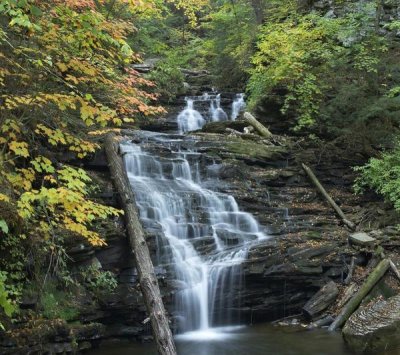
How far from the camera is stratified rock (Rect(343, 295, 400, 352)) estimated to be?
23.6 feet

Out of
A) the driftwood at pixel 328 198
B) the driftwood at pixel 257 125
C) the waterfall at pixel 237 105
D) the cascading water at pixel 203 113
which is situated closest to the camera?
the driftwood at pixel 328 198

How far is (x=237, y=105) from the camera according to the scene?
18406 millimetres

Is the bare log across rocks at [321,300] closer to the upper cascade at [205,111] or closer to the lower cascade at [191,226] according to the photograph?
the lower cascade at [191,226]

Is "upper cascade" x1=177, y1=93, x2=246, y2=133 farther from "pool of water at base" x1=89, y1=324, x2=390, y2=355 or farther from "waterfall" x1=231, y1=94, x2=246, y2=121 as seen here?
"pool of water at base" x1=89, y1=324, x2=390, y2=355

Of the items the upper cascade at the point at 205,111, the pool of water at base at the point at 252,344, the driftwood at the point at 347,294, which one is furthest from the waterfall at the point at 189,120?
the pool of water at base at the point at 252,344

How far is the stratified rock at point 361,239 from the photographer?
10289 mm

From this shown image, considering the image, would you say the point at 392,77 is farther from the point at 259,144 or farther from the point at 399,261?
the point at 399,261

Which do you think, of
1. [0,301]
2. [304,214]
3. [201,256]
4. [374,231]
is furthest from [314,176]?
[0,301]

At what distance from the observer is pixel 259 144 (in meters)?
14.3

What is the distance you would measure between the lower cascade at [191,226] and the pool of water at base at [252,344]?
46 cm

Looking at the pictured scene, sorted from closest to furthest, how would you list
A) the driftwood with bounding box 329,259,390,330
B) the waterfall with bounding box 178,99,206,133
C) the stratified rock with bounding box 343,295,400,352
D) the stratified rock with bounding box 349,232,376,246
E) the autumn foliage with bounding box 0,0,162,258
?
the autumn foliage with bounding box 0,0,162,258, the stratified rock with bounding box 343,295,400,352, the driftwood with bounding box 329,259,390,330, the stratified rock with bounding box 349,232,376,246, the waterfall with bounding box 178,99,206,133

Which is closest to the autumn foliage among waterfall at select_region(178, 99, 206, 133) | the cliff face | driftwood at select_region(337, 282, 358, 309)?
the cliff face

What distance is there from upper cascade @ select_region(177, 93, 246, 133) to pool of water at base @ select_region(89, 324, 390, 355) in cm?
969

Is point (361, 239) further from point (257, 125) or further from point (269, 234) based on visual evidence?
point (257, 125)
